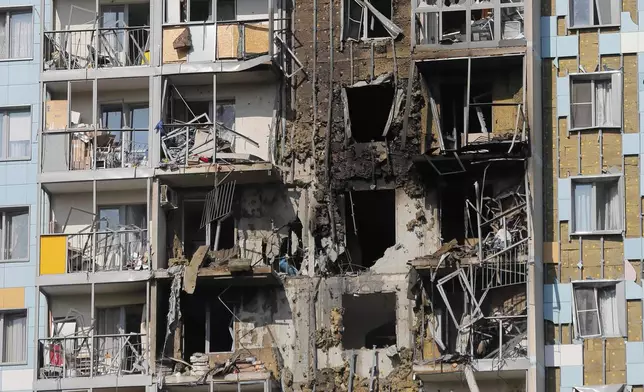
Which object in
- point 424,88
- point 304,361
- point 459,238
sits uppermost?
point 424,88

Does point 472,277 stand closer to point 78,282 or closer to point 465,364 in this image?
point 465,364

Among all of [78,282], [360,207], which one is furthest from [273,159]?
[78,282]

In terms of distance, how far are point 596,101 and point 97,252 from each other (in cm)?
1556

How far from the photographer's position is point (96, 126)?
58125 millimetres

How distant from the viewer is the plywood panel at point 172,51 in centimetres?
5838

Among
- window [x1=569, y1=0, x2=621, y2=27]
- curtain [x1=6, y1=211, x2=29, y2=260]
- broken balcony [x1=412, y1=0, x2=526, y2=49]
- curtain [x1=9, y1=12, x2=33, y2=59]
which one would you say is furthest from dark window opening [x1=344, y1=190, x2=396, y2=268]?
curtain [x1=9, y1=12, x2=33, y2=59]

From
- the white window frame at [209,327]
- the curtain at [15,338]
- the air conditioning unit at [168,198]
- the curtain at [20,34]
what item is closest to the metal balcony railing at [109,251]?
the air conditioning unit at [168,198]

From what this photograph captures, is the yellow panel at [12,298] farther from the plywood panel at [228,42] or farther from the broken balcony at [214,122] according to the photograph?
the plywood panel at [228,42]

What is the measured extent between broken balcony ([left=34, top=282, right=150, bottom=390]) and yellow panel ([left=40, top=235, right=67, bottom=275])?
1.86 feet

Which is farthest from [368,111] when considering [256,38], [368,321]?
[368,321]

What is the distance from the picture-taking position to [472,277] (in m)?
55.0

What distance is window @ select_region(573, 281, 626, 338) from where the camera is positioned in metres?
55.0

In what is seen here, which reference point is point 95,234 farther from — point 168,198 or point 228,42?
point 228,42

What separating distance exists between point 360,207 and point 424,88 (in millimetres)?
4381
